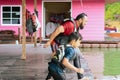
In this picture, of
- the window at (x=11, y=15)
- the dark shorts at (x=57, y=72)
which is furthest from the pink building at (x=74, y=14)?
the dark shorts at (x=57, y=72)

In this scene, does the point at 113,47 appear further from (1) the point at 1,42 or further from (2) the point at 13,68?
(2) the point at 13,68

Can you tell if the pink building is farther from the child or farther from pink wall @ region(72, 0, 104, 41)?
the child

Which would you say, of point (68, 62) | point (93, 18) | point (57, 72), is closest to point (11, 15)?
point (93, 18)

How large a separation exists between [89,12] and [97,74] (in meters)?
12.8

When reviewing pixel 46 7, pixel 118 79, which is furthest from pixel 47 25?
pixel 118 79

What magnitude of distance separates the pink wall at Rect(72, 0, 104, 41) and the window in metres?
3.03

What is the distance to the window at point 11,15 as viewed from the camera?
22.3m

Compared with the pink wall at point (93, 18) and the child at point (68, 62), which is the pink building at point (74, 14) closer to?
the pink wall at point (93, 18)

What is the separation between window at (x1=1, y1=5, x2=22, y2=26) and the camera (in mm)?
22312

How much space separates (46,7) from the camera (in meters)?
25.1

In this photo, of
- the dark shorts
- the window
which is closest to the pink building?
the window

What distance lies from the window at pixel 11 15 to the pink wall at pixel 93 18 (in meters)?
3.03

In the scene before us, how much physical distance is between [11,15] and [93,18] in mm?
Answer: 4455

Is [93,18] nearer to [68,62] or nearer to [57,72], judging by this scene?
[57,72]
